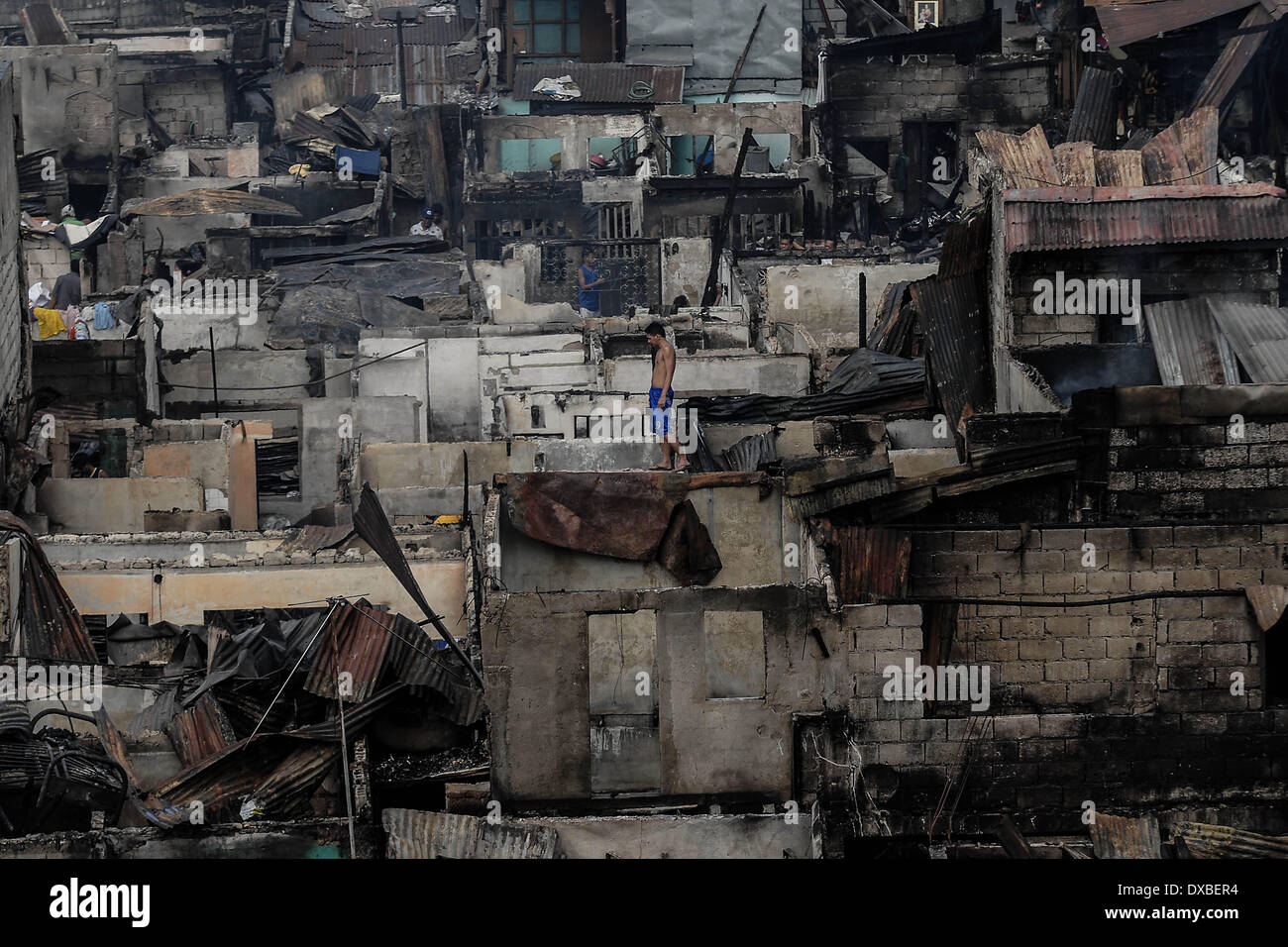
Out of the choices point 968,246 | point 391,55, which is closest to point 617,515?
point 968,246

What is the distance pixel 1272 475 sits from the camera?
54.5ft

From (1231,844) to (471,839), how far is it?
226 inches

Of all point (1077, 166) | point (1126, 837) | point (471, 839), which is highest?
point (1077, 166)

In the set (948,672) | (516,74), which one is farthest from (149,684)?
(516,74)

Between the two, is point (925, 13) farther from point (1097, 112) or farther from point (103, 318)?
point (103, 318)

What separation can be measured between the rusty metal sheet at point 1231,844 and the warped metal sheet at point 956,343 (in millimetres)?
6884

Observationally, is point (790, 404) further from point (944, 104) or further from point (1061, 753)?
point (944, 104)

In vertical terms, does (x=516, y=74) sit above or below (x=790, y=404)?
above

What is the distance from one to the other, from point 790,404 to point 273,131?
117ft

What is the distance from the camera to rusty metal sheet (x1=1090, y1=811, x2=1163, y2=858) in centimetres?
1491

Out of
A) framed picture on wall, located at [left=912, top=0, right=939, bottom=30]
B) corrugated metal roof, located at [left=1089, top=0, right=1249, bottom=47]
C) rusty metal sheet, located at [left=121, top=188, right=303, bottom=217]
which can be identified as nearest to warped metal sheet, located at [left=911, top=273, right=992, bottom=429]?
corrugated metal roof, located at [left=1089, top=0, right=1249, bottom=47]

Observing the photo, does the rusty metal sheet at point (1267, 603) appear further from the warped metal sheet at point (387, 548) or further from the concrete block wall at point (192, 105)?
the concrete block wall at point (192, 105)

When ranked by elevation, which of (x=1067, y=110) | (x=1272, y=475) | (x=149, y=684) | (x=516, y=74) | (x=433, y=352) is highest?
(x=516, y=74)

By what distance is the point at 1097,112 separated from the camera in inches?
1358
